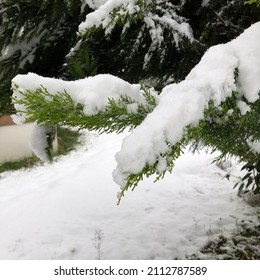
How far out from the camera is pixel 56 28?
2.50 meters

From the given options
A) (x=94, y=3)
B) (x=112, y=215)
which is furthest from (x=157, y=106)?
(x=112, y=215)

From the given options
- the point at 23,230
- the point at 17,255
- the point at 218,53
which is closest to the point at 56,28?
the point at 218,53

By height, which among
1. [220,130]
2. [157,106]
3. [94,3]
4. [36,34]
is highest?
[94,3]

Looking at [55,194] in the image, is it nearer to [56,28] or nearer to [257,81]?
[56,28]

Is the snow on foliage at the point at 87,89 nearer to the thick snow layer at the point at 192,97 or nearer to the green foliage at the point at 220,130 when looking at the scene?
the thick snow layer at the point at 192,97

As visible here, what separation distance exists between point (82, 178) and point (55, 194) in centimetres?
92

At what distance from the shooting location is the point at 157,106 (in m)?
0.89

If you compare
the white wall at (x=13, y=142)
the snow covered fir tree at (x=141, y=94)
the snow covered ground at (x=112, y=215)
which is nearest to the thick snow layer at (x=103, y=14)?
the snow covered fir tree at (x=141, y=94)

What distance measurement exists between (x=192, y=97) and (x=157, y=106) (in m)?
0.10

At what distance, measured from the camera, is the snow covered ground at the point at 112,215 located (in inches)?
152

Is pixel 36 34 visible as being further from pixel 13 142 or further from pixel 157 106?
pixel 13 142

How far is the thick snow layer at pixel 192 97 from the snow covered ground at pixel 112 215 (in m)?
3.02

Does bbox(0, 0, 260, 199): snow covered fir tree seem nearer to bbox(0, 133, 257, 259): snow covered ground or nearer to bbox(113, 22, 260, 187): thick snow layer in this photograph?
bbox(113, 22, 260, 187): thick snow layer

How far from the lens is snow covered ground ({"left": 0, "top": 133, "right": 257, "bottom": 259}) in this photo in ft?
12.7
